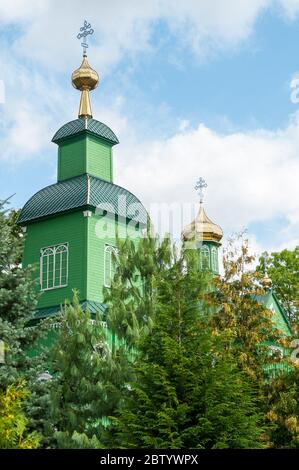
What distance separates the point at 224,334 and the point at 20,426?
340cm

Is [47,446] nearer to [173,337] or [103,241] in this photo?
[173,337]

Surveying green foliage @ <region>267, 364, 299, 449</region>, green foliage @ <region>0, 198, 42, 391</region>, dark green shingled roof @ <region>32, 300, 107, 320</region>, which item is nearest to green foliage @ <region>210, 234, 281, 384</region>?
green foliage @ <region>267, 364, 299, 449</region>

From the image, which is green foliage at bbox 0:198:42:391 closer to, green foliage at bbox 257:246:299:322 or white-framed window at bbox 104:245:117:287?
white-framed window at bbox 104:245:117:287

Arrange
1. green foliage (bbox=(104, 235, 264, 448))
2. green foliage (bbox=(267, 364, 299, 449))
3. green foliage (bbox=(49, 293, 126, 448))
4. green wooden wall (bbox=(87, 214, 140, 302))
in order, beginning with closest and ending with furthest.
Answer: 1. green foliage (bbox=(104, 235, 264, 448))
2. green foliage (bbox=(267, 364, 299, 449))
3. green foliage (bbox=(49, 293, 126, 448))
4. green wooden wall (bbox=(87, 214, 140, 302))

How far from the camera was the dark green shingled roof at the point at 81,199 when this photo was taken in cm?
2266

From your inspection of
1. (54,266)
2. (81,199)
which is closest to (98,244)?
(81,199)

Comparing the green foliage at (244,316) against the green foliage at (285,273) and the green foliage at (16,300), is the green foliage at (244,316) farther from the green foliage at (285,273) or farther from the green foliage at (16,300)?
the green foliage at (285,273)

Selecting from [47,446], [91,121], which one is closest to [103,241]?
[91,121]

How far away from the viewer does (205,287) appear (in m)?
14.4

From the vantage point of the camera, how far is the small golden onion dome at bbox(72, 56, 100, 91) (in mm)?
26875

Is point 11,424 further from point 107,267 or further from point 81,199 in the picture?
point 81,199

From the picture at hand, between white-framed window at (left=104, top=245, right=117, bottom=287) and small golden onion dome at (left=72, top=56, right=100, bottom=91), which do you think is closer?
white-framed window at (left=104, top=245, right=117, bottom=287)

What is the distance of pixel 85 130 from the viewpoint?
24516mm

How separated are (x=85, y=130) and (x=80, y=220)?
354 cm
